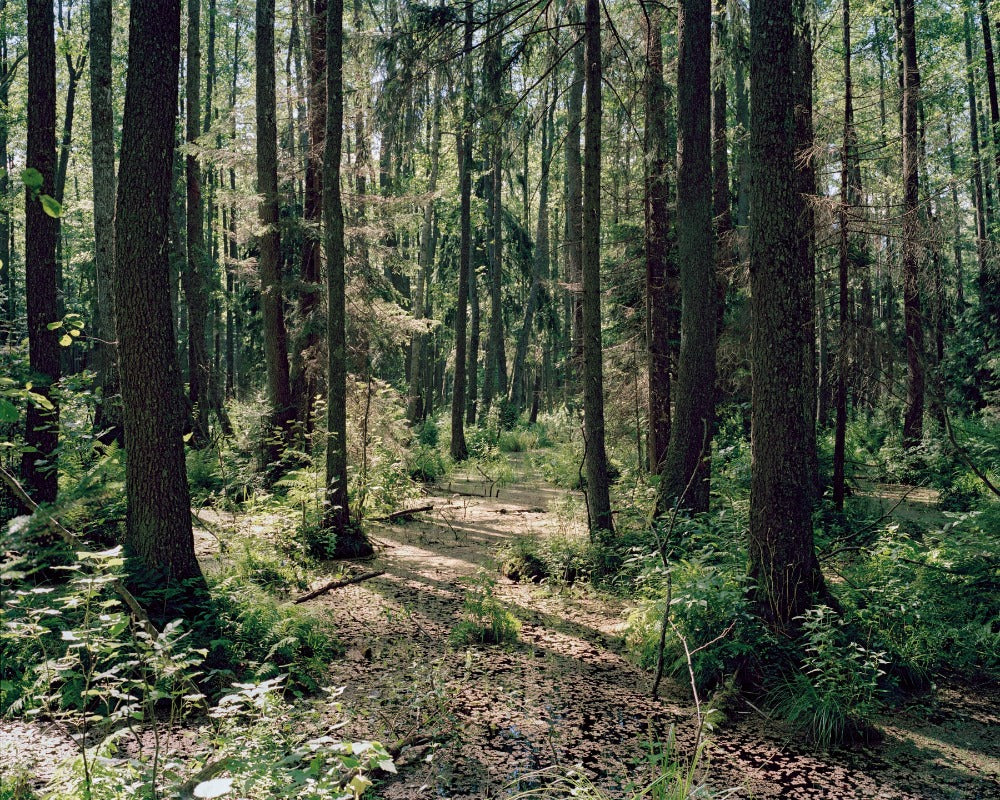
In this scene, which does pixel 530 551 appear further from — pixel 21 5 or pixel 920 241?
pixel 21 5

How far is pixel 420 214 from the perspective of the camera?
498 inches

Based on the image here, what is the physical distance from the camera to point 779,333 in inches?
202

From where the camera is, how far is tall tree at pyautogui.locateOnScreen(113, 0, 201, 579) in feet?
16.9

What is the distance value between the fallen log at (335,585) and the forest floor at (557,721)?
0.31ft

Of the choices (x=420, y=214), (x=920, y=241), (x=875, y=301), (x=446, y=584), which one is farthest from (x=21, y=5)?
(x=875, y=301)

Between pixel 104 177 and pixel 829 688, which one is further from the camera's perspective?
pixel 104 177

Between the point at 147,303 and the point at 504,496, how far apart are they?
902cm

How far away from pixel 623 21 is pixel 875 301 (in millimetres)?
26307

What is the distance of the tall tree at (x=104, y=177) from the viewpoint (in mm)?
9773

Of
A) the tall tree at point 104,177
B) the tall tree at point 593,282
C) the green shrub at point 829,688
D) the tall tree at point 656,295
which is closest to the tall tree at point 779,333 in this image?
the green shrub at point 829,688

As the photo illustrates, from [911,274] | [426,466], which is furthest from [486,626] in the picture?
[911,274]

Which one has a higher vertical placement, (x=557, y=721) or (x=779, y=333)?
(x=779, y=333)

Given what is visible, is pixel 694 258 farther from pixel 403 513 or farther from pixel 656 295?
pixel 403 513

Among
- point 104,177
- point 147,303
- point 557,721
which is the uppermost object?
point 104,177
